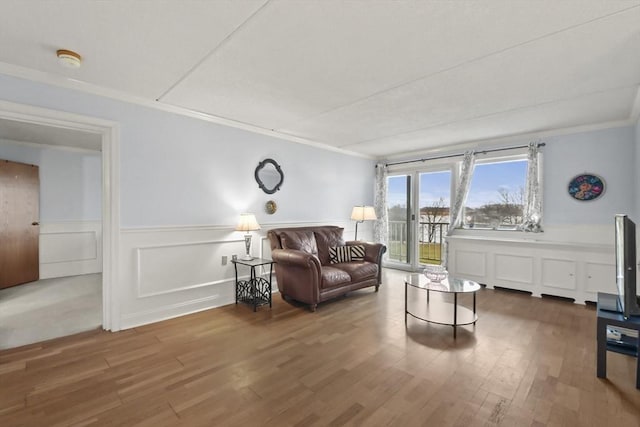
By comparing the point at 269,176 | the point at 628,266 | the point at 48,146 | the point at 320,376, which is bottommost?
the point at 320,376

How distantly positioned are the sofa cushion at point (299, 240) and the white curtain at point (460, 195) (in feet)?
7.91

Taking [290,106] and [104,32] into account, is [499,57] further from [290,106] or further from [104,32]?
[104,32]

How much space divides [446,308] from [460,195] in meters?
2.31

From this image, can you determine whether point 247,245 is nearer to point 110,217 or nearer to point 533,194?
point 110,217

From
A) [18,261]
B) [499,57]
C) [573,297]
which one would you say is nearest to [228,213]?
[499,57]

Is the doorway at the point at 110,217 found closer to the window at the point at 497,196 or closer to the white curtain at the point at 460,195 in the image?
the white curtain at the point at 460,195

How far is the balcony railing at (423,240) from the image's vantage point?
5.57 m

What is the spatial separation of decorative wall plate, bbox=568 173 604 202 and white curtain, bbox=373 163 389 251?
299cm

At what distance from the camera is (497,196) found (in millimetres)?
4887

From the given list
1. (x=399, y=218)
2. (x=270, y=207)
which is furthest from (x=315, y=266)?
(x=399, y=218)

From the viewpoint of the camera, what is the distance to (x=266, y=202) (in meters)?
4.30

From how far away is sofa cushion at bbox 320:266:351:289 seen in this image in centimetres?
360

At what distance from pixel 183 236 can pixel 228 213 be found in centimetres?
64

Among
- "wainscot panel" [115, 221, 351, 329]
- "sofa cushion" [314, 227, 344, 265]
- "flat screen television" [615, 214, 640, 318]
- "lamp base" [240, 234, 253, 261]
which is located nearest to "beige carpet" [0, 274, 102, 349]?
"wainscot panel" [115, 221, 351, 329]
